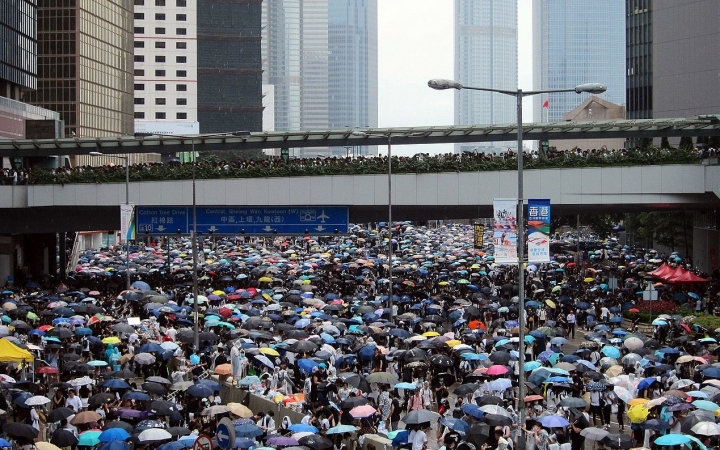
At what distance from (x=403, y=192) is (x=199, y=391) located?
80.8ft

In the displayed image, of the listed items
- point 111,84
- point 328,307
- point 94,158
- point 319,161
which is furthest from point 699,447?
point 111,84

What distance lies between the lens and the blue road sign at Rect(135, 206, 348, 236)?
4462cm

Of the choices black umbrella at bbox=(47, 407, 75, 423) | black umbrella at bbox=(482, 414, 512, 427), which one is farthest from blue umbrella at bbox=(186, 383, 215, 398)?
black umbrella at bbox=(482, 414, 512, 427)

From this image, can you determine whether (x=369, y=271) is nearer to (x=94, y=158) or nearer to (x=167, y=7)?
(x=94, y=158)

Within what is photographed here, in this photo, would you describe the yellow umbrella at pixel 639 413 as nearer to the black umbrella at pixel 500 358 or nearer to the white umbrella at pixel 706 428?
the white umbrella at pixel 706 428

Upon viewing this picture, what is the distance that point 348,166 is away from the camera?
44500 millimetres

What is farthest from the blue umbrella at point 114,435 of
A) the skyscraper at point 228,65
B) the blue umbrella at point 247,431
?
the skyscraper at point 228,65

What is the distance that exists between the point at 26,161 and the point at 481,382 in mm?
36480

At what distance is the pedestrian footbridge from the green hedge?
238mm

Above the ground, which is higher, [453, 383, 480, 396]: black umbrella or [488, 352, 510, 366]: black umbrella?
[488, 352, 510, 366]: black umbrella

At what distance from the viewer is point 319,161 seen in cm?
4488

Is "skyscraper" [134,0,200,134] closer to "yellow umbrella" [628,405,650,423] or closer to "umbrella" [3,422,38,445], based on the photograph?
"yellow umbrella" [628,405,650,423]

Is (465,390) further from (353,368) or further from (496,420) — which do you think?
(353,368)

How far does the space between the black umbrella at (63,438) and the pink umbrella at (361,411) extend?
4.55m
